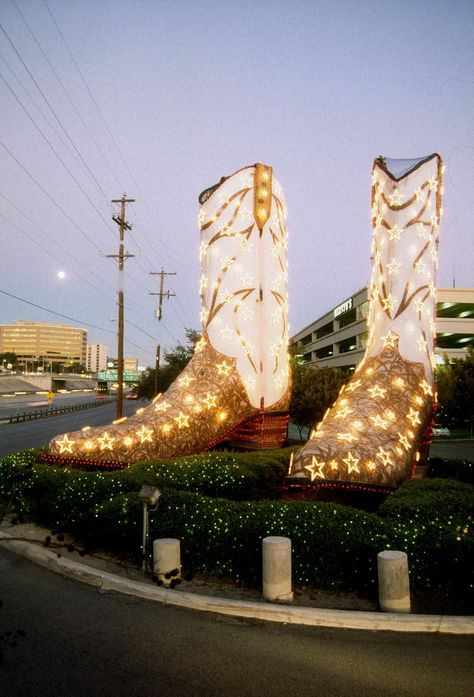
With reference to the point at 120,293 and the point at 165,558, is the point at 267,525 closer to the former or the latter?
the point at 165,558

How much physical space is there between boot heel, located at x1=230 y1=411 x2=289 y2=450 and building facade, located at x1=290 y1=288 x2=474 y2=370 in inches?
652

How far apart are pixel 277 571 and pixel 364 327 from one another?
128ft

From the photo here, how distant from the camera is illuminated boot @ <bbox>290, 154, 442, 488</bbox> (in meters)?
5.57

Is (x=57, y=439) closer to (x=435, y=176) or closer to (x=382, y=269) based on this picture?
(x=382, y=269)

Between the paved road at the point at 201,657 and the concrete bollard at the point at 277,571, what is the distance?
1.29ft

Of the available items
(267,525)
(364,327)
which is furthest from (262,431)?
(364,327)

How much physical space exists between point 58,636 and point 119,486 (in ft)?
8.16

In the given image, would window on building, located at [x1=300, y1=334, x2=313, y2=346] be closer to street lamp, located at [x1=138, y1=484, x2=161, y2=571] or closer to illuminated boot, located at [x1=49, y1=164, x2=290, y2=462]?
illuminated boot, located at [x1=49, y1=164, x2=290, y2=462]

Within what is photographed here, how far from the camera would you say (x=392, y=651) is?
3.21m

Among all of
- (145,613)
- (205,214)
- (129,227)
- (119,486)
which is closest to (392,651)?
(145,613)

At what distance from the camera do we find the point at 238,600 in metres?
3.91

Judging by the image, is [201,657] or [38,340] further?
[38,340]

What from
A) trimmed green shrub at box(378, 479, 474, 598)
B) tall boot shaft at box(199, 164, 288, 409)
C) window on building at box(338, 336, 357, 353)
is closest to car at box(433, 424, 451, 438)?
tall boot shaft at box(199, 164, 288, 409)

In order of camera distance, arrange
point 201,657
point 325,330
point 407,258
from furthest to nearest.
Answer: point 325,330 → point 407,258 → point 201,657
